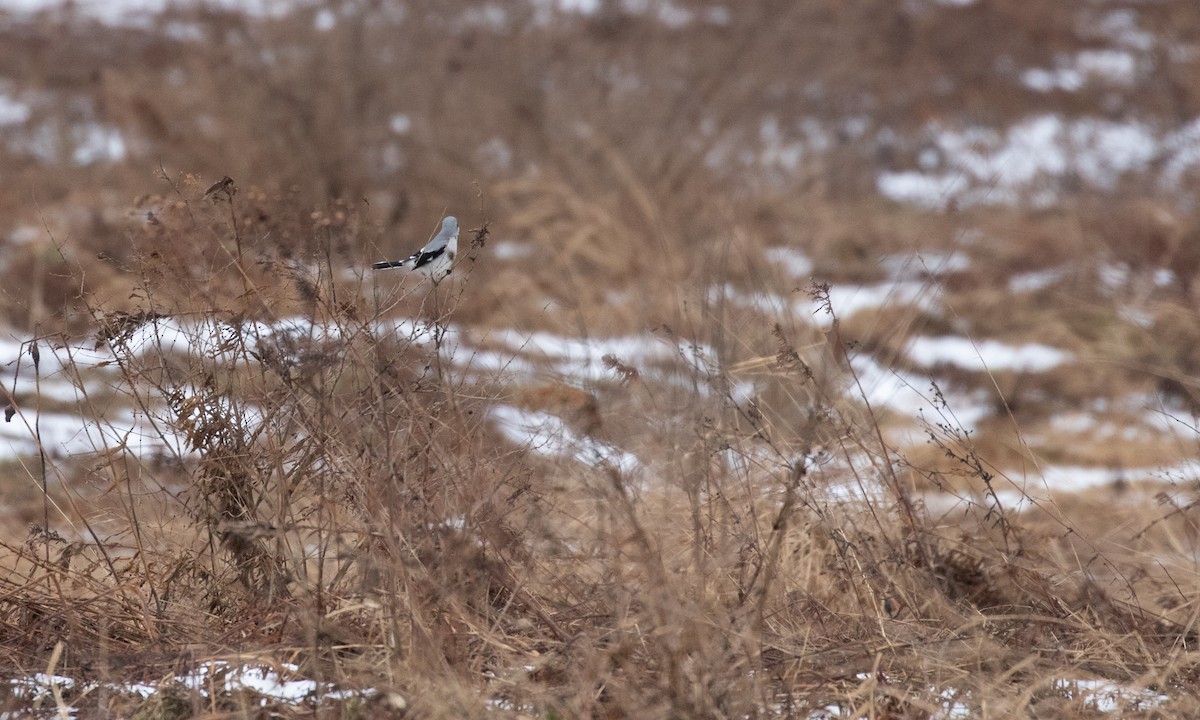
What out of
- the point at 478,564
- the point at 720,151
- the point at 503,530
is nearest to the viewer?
the point at 478,564

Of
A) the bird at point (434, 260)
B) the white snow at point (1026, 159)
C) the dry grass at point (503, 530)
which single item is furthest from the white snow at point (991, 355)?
the bird at point (434, 260)

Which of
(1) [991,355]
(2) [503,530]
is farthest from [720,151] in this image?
(2) [503,530]

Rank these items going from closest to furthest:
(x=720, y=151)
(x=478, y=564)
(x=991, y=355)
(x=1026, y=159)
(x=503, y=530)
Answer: (x=478, y=564), (x=503, y=530), (x=991, y=355), (x=720, y=151), (x=1026, y=159)

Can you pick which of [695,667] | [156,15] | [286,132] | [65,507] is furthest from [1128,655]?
[156,15]

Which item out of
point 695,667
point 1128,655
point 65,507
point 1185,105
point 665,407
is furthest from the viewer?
point 1185,105

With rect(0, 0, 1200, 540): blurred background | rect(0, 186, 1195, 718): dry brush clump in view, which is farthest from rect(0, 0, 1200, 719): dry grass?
rect(0, 0, 1200, 540): blurred background

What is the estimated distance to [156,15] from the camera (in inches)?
472

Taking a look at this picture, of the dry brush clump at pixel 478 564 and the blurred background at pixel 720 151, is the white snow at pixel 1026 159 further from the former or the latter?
the dry brush clump at pixel 478 564

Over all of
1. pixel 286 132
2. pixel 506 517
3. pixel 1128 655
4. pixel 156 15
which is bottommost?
pixel 1128 655

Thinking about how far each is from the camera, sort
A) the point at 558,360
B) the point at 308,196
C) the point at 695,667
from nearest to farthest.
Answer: the point at 695,667 < the point at 558,360 < the point at 308,196

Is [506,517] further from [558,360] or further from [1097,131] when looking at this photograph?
[1097,131]

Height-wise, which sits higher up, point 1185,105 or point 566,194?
point 1185,105

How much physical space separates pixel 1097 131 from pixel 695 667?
1115 cm

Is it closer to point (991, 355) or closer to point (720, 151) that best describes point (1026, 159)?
point (720, 151)
